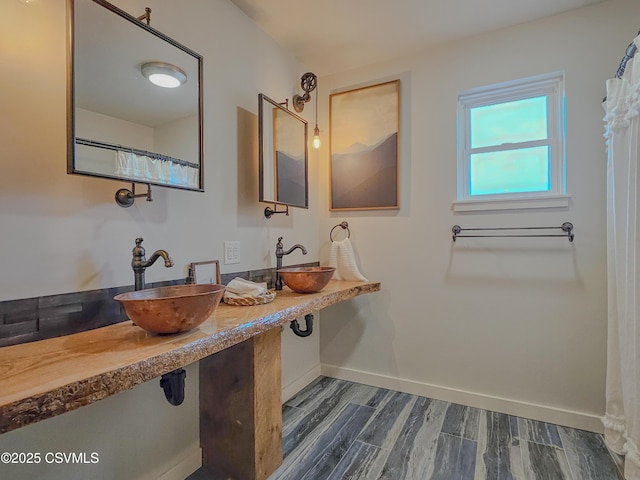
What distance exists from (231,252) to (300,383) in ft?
4.09

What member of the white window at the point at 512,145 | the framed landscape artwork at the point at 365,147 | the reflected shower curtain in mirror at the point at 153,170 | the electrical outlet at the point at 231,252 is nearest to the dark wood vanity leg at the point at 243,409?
the electrical outlet at the point at 231,252

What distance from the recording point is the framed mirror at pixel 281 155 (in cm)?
200

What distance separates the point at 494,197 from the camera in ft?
7.16

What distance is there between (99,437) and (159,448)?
31 cm

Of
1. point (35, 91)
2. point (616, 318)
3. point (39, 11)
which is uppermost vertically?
point (39, 11)

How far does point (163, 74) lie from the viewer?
1444 millimetres

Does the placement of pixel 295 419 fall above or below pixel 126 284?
below

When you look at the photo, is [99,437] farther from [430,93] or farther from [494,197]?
[430,93]

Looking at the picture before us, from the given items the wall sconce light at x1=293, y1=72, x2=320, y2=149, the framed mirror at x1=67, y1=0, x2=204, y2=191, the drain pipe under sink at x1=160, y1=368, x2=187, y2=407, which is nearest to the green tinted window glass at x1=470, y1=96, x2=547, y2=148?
the wall sconce light at x1=293, y1=72, x2=320, y2=149

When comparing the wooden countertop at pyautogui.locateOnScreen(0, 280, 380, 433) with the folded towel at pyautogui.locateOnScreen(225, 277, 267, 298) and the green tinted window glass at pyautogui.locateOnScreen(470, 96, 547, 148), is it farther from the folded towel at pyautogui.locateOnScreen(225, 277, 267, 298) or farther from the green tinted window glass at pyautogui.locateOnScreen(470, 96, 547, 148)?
the green tinted window glass at pyautogui.locateOnScreen(470, 96, 547, 148)

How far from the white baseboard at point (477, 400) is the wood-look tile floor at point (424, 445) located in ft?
0.14

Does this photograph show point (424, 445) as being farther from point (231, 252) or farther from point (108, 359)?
point (108, 359)

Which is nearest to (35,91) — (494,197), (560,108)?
(494,197)

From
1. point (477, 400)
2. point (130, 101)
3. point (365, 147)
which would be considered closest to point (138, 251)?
point (130, 101)
